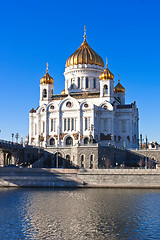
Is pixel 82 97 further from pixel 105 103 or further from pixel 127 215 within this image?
pixel 127 215

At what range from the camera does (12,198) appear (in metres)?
46.1

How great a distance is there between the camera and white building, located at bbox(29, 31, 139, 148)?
8306 cm

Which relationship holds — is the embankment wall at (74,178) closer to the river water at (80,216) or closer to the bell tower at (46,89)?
the river water at (80,216)

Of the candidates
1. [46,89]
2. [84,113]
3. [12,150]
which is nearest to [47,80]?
[46,89]

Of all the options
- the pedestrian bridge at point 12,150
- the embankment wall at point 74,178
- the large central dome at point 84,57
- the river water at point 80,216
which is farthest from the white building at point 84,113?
the river water at point 80,216

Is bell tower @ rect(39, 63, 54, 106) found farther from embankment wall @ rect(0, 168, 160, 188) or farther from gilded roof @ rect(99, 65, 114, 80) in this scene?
embankment wall @ rect(0, 168, 160, 188)

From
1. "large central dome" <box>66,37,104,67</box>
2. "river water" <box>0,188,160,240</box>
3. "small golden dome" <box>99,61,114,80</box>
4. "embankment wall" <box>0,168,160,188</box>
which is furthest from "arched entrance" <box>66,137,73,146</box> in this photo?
"river water" <box>0,188,160,240</box>

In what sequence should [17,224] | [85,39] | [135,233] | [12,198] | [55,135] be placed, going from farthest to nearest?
[85,39], [55,135], [12,198], [17,224], [135,233]

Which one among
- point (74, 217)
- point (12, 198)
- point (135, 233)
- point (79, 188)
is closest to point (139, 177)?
point (79, 188)

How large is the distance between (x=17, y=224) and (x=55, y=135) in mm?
52907

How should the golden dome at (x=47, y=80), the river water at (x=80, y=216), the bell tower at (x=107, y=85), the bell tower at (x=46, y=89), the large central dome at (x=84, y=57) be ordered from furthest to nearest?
the large central dome at (x=84, y=57)
the golden dome at (x=47, y=80)
the bell tower at (x=46, y=89)
the bell tower at (x=107, y=85)
the river water at (x=80, y=216)

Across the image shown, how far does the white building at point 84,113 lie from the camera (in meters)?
83.1

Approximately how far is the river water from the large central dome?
157ft

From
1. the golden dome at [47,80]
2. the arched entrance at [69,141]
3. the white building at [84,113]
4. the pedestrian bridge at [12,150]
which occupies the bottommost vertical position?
the pedestrian bridge at [12,150]
